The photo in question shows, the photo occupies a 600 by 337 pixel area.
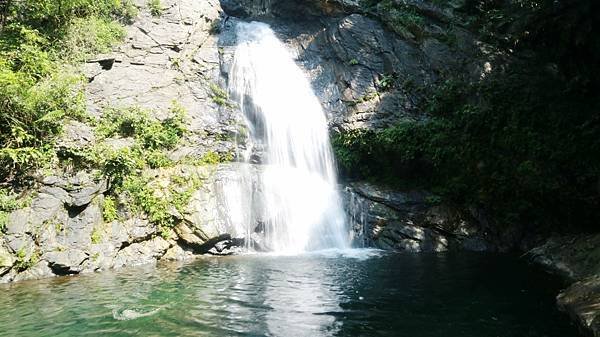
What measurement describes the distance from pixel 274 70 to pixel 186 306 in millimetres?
12974

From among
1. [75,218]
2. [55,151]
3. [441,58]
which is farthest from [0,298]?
[441,58]

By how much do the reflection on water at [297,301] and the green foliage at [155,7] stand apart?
12.4 m

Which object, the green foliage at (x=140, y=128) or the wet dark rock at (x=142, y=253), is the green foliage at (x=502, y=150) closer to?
the green foliage at (x=140, y=128)

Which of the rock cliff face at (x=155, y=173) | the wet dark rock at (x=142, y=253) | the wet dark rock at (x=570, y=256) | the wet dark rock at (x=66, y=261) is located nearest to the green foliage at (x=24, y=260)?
the rock cliff face at (x=155, y=173)

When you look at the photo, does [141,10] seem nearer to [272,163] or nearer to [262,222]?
[272,163]

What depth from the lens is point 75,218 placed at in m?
11.1

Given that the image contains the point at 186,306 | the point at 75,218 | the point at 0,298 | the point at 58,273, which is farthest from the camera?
the point at 75,218

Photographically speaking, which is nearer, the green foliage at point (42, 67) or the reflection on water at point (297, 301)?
the reflection on water at point (297, 301)

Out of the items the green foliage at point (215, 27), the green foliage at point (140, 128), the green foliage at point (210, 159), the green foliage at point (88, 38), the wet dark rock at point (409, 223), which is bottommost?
the wet dark rock at point (409, 223)

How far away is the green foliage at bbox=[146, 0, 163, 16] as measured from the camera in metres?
18.8

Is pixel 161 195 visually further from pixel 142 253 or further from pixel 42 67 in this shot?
pixel 42 67

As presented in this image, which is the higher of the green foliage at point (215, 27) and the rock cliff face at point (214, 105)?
the green foliage at point (215, 27)

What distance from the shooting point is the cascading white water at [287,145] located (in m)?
13.9

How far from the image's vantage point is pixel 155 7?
1881cm
